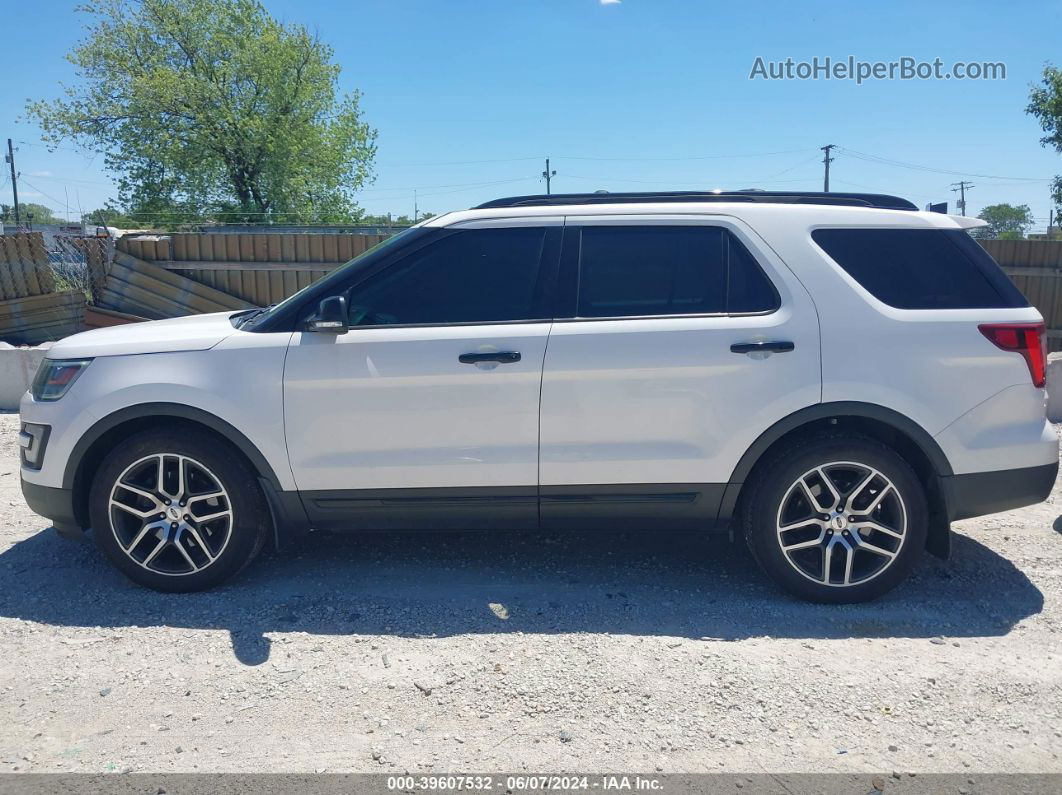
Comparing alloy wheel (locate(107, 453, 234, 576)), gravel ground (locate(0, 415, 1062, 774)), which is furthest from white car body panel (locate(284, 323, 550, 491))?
gravel ground (locate(0, 415, 1062, 774))

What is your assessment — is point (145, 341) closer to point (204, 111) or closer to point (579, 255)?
point (579, 255)

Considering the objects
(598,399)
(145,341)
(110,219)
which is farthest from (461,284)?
(110,219)

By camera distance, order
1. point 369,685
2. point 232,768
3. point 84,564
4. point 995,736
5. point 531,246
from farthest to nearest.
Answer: point 84,564
point 531,246
point 369,685
point 995,736
point 232,768

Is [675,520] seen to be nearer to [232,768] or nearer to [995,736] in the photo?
[995,736]

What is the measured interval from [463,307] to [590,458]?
0.98m

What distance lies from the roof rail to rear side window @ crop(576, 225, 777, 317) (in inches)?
10.4

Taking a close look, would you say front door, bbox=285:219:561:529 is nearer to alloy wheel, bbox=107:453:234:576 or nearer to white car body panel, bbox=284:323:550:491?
white car body panel, bbox=284:323:550:491

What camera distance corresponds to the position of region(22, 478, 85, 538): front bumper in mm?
4207

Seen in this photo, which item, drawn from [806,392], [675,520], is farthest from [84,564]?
[806,392]

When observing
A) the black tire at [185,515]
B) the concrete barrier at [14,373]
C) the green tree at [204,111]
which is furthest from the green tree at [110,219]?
the black tire at [185,515]

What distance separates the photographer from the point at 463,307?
13.7 feet

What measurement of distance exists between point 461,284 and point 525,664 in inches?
72.5

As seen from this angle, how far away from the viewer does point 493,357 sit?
3990 mm

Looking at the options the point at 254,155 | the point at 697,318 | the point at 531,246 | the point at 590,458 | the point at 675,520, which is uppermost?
the point at 254,155
